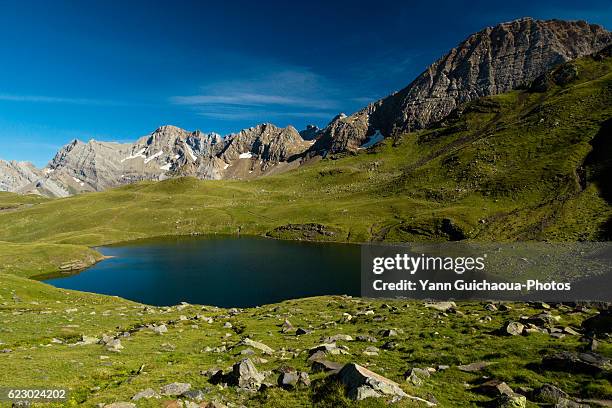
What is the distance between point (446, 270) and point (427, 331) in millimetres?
77038

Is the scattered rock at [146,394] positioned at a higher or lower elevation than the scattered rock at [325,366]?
higher

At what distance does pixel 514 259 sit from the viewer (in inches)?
3841

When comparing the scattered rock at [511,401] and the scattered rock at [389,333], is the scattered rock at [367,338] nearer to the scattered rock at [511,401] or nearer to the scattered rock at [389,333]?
the scattered rock at [389,333]

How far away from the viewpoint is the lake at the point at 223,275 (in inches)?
3627

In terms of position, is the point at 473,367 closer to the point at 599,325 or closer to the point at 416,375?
the point at 416,375

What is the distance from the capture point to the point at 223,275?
11431 cm

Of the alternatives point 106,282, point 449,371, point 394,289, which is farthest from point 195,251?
point 449,371

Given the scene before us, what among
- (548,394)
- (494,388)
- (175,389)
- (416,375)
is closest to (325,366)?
(416,375)

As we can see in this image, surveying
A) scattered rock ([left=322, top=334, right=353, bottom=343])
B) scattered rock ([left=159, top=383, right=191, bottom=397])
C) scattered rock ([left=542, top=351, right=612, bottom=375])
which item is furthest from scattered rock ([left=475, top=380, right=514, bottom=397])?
scattered rock ([left=159, top=383, right=191, bottom=397])

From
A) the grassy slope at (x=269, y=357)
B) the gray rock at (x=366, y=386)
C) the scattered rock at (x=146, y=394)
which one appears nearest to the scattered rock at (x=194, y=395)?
the grassy slope at (x=269, y=357)

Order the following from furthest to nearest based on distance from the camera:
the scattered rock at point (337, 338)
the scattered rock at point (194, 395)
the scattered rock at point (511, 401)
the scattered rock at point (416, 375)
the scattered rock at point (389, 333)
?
the scattered rock at point (389, 333) < the scattered rock at point (337, 338) < the scattered rock at point (416, 375) < the scattered rock at point (194, 395) < the scattered rock at point (511, 401)

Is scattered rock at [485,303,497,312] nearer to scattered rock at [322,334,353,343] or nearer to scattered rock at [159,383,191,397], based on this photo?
scattered rock at [322,334,353,343]

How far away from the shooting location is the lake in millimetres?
92125

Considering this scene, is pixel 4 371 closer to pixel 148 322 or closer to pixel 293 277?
pixel 148 322
